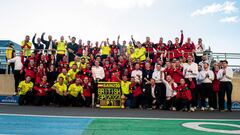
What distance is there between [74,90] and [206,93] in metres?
5.94

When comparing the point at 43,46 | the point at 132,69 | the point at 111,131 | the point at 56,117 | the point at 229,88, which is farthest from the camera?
the point at 43,46

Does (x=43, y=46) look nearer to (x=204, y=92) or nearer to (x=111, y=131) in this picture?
(x=204, y=92)

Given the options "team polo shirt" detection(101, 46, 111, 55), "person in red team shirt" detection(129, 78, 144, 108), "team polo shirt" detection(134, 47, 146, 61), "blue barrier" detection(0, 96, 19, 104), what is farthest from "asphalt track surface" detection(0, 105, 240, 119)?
"team polo shirt" detection(101, 46, 111, 55)

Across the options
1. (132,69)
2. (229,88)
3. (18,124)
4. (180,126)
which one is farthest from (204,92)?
(18,124)

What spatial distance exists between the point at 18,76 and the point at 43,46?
2709mm

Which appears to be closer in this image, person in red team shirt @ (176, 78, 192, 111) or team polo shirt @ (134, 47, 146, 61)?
person in red team shirt @ (176, 78, 192, 111)

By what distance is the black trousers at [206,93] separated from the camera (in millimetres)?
12148

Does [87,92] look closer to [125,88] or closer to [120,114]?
[125,88]

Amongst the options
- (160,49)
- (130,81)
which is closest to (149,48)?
(160,49)

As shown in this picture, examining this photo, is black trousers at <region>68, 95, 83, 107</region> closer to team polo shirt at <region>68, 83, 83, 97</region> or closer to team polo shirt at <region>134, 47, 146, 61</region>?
team polo shirt at <region>68, 83, 83, 97</region>

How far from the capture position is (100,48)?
16438 millimetres

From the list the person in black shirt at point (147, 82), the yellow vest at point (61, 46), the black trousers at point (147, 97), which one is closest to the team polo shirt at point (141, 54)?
the person in black shirt at point (147, 82)

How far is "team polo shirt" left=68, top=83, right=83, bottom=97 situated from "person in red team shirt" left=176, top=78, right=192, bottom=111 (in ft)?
14.3

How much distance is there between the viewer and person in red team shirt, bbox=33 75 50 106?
1270 centimetres
